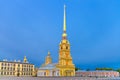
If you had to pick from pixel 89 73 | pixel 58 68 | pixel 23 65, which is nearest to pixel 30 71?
pixel 23 65

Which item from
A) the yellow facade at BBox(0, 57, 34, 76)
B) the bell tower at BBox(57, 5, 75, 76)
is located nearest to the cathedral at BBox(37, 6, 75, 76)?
the bell tower at BBox(57, 5, 75, 76)

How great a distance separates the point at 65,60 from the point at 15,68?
21.8 metres

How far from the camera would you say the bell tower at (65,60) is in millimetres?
106688

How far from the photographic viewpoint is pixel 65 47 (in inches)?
4370

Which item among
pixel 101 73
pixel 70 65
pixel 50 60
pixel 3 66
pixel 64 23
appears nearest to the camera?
pixel 3 66

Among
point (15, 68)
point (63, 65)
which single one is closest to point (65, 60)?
point (63, 65)

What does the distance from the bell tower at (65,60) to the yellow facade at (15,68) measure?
14.6m

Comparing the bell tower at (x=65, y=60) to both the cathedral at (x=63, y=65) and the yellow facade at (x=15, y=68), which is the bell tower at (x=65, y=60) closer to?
the cathedral at (x=63, y=65)

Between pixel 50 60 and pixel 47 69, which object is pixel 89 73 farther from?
pixel 47 69

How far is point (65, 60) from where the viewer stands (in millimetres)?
108500

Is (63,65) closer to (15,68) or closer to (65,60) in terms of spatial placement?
(65,60)

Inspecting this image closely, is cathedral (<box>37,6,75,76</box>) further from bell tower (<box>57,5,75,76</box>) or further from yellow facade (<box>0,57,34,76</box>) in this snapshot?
yellow facade (<box>0,57,34,76</box>)

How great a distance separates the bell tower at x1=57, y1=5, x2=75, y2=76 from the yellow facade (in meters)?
14.6

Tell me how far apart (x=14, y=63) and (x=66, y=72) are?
22697 millimetres
